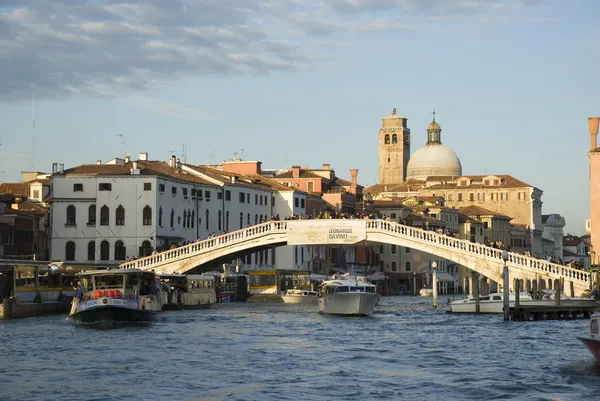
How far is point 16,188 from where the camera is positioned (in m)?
74.0

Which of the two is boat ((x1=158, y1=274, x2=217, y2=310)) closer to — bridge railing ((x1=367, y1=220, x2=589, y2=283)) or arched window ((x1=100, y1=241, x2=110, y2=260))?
bridge railing ((x1=367, y1=220, x2=589, y2=283))

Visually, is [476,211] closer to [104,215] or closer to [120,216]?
[120,216]

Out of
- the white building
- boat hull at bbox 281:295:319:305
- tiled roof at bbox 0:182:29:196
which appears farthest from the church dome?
the white building

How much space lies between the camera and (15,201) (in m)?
66.7

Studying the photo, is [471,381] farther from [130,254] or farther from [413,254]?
[413,254]

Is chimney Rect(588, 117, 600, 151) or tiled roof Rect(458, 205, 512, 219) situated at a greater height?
tiled roof Rect(458, 205, 512, 219)

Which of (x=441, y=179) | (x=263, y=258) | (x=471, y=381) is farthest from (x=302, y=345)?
(x=441, y=179)

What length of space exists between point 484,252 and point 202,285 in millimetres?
11946

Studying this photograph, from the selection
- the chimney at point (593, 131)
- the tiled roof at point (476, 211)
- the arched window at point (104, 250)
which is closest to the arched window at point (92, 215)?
the arched window at point (104, 250)

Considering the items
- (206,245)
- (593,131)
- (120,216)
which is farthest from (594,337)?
(120,216)

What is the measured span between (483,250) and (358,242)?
6.00 m

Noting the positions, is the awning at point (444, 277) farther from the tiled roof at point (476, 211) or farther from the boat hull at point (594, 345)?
the boat hull at point (594, 345)

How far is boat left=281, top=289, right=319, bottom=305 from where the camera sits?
62.2m

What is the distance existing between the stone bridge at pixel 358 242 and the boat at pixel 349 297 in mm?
6701
